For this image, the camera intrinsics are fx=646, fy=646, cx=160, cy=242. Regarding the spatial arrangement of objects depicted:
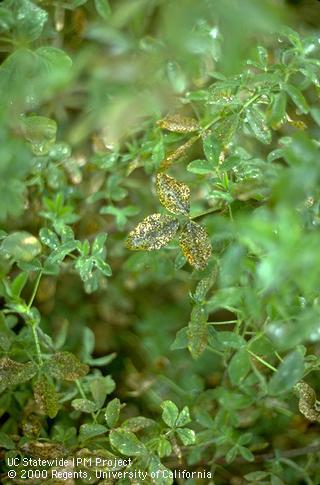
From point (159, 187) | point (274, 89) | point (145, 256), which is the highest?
point (274, 89)

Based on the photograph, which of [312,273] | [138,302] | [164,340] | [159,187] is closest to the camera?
[312,273]

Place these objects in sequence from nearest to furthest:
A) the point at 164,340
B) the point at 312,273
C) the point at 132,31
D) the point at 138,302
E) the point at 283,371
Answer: the point at 312,273, the point at 283,371, the point at 132,31, the point at 164,340, the point at 138,302

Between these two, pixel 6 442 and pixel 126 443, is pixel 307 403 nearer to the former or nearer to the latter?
pixel 126 443

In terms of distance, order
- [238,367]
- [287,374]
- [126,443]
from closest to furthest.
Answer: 1. [287,374]
2. [238,367]
3. [126,443]

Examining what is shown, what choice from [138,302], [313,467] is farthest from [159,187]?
[138,302]

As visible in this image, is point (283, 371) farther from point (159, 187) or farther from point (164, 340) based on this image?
point (164, 340)

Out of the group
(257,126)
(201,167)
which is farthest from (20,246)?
(257,126)

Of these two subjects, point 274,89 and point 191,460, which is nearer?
point 274,89

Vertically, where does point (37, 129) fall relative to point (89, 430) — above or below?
above
